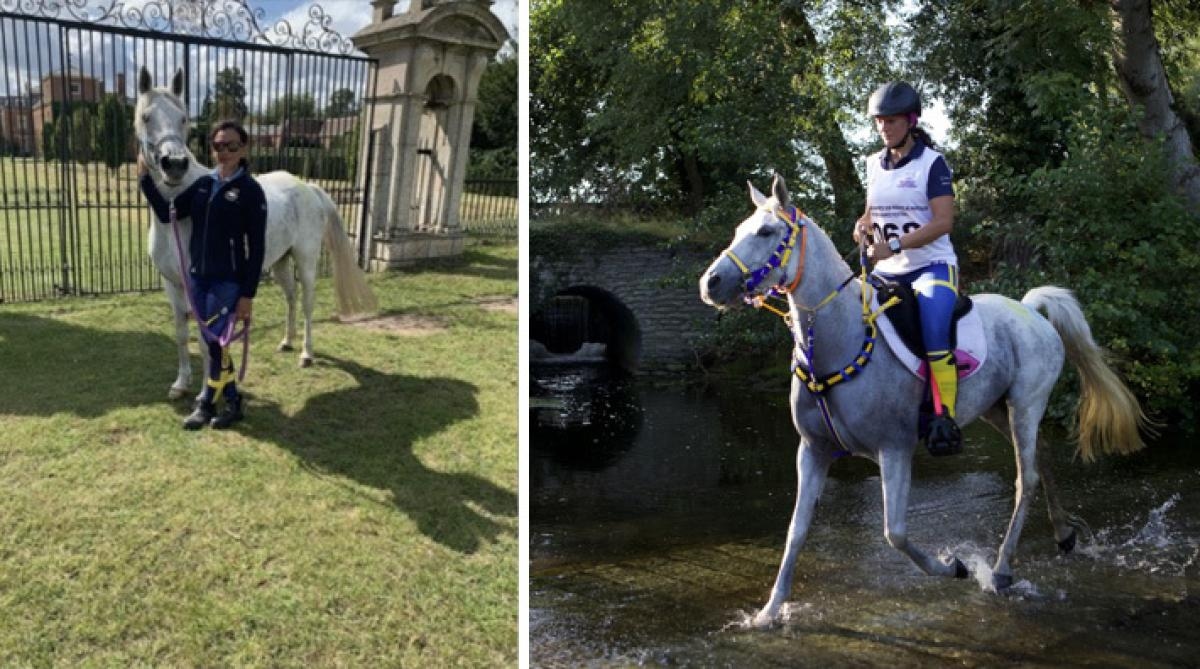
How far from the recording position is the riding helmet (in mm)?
2748

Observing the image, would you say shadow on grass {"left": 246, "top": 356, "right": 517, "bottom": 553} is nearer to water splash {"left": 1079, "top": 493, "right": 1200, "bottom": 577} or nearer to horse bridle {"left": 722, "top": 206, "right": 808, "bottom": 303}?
horse bridle {"left": 722, "top": 206, "right": 808, "bottom": 303}

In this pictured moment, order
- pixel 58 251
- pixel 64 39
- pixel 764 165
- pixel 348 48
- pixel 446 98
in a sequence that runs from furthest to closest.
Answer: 1. pixel 764 165
2. pixel 446 98
3. pixel 348 48
4. pixel 58 251
5. pixel 64 39

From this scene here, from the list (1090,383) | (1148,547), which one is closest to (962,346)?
(1090,383)

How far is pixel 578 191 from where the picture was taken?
9.69 meters

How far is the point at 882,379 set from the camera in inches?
112

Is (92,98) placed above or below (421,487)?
above

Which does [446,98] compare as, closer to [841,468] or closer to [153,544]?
[153,544]

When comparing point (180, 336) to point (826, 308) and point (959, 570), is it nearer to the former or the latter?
point (826, 308)

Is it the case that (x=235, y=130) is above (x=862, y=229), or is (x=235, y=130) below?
above

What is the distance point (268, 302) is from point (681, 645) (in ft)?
6.05

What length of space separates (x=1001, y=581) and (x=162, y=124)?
9.85 feet

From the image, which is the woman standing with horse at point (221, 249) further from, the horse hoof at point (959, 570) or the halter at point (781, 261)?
the horse hoof at point (959, 570)

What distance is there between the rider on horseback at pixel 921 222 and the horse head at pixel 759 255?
0.31 m

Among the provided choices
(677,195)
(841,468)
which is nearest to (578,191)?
(677,195)
